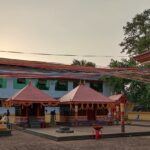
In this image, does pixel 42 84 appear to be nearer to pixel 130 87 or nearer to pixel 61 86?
pixel 61 86

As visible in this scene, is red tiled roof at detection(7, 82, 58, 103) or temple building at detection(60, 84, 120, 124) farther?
temple building at detection(60, 84, 120, 124)

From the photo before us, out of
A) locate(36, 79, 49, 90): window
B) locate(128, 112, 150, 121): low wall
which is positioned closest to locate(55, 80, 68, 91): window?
locate(36, 79, 49, 90): window

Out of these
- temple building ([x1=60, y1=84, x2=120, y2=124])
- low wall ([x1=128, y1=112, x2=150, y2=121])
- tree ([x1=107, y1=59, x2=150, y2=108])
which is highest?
tree ([x1=107, y1=59, x2=150, y2=108])

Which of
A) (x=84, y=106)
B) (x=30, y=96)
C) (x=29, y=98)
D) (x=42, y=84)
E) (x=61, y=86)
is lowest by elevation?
(x=84, y=106)

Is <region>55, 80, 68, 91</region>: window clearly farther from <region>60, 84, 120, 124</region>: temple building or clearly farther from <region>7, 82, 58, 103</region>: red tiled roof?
<region>7, 82, 58, 103</region>: red tiled roof

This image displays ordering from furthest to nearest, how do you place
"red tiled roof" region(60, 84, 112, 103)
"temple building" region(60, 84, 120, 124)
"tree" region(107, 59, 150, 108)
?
"tree" region(107, 59, 150, 108) → "temple building" region(60, 84, 120, 124) → "red tiled roof" region(60, 84, 112, 103)

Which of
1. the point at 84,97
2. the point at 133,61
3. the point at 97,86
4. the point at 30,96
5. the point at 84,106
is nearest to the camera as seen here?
the point at 30,96

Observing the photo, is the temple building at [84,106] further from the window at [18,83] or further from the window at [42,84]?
the window at [42,84]

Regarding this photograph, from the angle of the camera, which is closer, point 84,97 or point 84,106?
point 84,97

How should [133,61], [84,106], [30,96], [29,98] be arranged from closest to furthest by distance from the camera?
1. [29,98]
2. [30,96]
3. [84,106]
4. [133,61]

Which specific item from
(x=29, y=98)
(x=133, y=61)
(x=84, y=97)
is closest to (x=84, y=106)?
(x=84, y=97)

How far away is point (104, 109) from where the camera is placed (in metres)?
35.6

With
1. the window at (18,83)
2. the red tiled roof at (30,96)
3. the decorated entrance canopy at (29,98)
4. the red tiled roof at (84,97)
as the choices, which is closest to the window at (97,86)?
the window at (18,83)

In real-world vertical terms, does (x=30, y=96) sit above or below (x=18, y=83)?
below
